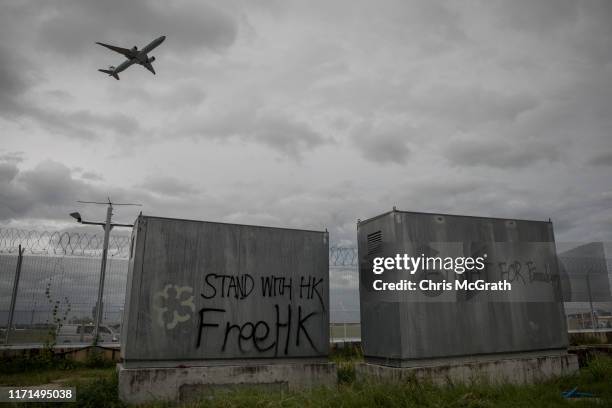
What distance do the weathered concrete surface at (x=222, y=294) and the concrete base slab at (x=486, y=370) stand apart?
1415 millimetres

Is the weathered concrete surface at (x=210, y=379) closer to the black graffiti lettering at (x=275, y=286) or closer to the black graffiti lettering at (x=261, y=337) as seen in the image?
the black graffiti lettering at (x=261, y=337)

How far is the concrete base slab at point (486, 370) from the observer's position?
7160mm

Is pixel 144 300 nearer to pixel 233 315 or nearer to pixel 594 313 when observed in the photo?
pixel 233 315

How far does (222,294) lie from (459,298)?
4.42m

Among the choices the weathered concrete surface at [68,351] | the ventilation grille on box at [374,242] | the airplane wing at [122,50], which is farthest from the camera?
the airplane wing at [122,50]

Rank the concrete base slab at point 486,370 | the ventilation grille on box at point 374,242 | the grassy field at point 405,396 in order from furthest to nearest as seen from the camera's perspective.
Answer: the ventilation grille on box at point 374,242 → the concrete base slab at point 486,370 → the grassy field at point 405,396

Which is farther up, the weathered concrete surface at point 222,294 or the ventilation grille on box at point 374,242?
the ventilation grille on box at point 374,242

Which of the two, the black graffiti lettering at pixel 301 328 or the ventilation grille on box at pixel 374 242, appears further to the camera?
the ventilation grille on box at pixel 374 242

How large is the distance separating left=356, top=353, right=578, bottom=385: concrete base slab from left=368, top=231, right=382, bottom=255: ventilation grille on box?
212 centimetres

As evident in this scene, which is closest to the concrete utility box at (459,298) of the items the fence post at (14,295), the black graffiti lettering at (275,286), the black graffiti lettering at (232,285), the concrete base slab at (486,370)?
the concrete base slab at (486,370)

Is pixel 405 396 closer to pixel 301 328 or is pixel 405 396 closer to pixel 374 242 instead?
pixel 301 328

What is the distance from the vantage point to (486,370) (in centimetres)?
774

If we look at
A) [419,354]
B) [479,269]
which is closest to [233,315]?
[419,354]

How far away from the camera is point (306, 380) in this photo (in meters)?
7.87
